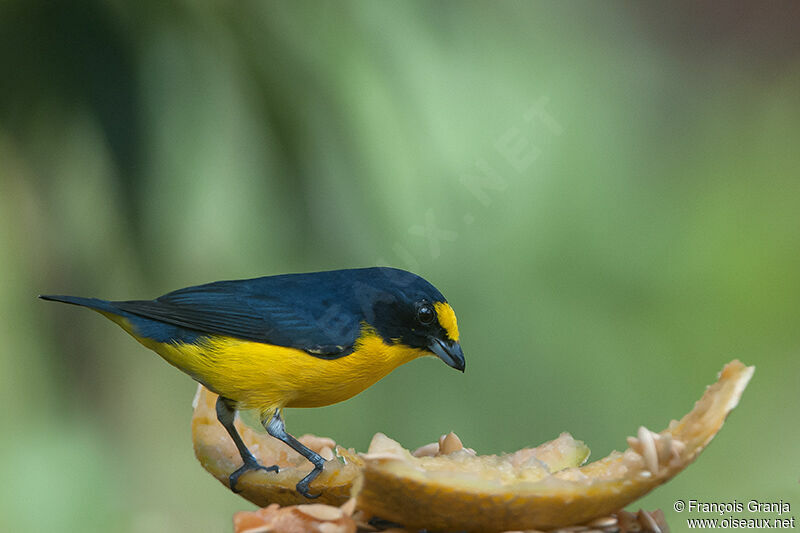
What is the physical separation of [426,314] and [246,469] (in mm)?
234

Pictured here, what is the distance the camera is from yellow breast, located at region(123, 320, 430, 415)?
2.83 ft

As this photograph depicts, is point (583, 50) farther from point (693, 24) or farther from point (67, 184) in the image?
point (67, 184)

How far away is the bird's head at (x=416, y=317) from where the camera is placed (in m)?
0.87

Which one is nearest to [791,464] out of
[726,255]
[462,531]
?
[726,255]

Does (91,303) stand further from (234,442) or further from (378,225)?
(378,225)

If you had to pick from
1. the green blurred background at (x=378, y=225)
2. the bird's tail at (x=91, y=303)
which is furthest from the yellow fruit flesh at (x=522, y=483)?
the green blurred background at (x=378, y=225)

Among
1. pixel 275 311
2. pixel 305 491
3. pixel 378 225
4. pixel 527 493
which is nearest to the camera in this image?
pixel 527 493

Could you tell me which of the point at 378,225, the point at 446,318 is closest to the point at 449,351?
the point at 446,318

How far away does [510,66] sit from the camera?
4.91 ft

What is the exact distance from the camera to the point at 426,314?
864 millimetres

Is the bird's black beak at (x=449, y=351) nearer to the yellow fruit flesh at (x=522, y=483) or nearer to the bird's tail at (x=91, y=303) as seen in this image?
the yellow fruit flesh at (x=522, y=483)

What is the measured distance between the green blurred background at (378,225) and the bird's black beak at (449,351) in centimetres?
31

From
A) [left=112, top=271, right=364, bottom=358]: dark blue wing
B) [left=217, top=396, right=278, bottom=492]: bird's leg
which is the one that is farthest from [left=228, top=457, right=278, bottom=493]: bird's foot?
[left=112, top=271, right=364, bottom=358]: dark blue wing

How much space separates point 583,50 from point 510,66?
0.63 feet
